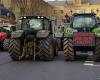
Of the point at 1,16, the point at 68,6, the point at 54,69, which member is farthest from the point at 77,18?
the point at 68,6

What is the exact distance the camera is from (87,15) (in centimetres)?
2316

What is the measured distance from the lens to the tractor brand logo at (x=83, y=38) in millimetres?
21094

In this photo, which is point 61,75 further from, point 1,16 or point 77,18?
point 1,16

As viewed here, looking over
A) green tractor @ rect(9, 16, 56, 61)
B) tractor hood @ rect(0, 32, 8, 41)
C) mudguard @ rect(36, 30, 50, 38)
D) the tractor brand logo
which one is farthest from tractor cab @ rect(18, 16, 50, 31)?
tractor hood @ rect(0, 32, 8, 41)

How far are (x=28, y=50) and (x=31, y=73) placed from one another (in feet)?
20.4

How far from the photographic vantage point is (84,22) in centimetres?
2298

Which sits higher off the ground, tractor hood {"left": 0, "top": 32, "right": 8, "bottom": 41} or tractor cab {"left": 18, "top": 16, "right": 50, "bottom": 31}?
tractor cab {"left": 18, "top": 16, "right": 50, "bottom": 31}

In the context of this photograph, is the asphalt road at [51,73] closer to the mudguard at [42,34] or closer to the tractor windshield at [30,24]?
the mudguard at [42,34]

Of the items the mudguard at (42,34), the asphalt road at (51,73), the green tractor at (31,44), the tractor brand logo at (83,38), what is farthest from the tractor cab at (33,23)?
the asphalt road at (51,73)

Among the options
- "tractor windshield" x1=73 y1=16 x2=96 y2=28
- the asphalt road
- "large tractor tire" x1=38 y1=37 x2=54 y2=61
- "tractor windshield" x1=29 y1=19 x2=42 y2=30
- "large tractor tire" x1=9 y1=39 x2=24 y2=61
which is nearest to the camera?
the asphalt road

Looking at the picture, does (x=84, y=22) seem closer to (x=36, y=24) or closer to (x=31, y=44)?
(x=36, y=24)

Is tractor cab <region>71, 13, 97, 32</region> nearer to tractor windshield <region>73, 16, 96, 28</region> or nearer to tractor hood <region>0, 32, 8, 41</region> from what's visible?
tractor windshield <region>73, 16, 96, 28</region>

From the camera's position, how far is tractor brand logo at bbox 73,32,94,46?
69.2ft

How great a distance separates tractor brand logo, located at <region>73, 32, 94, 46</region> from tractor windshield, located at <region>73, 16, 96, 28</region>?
163 centimetres
